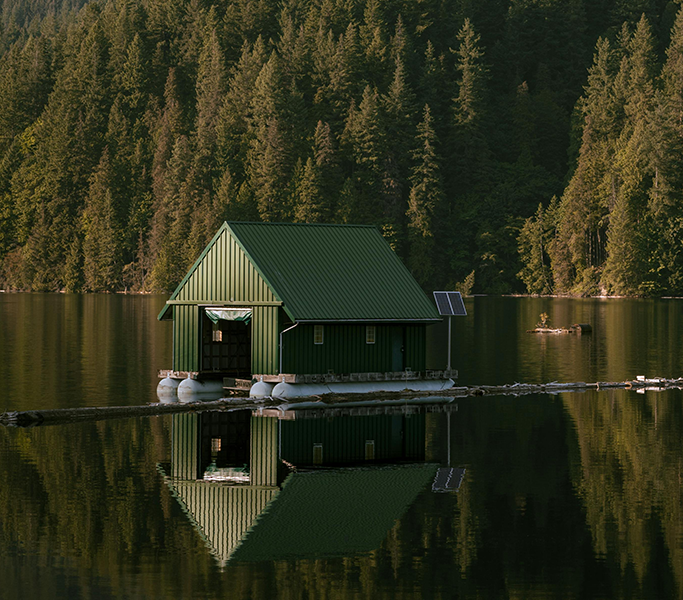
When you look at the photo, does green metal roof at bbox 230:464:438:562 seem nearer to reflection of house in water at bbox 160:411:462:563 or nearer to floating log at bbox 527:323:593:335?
reflection of house in water at bbox 160:411:462:563

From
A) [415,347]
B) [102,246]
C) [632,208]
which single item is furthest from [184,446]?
[102,246]

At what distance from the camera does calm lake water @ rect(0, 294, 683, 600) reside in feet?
63.8

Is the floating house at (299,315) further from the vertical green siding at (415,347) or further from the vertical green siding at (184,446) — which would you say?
the vertical green siding at (184,446)

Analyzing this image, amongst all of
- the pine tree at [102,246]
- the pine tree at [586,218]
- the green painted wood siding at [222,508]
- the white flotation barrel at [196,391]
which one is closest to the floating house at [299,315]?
the white flotation barrel at [196,391]

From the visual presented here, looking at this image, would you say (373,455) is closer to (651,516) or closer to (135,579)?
(651,516)

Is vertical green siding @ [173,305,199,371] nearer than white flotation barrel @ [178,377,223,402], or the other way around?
white flotation barrel @ [178,377,223,402]

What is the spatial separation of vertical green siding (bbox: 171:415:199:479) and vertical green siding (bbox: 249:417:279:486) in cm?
134

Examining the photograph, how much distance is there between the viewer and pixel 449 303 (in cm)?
4547

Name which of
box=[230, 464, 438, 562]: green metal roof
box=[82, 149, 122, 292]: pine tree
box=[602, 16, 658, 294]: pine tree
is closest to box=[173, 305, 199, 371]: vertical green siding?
box=[230, 464, 438, 562]: green metal roof

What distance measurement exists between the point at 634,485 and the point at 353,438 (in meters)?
8.67

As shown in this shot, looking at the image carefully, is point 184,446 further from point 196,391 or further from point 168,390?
point 168,390

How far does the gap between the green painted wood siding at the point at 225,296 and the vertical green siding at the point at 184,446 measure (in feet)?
13.2

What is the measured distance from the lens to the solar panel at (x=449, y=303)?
45062mm

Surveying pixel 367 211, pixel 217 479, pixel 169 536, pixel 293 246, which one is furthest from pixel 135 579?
pixel 367 211
